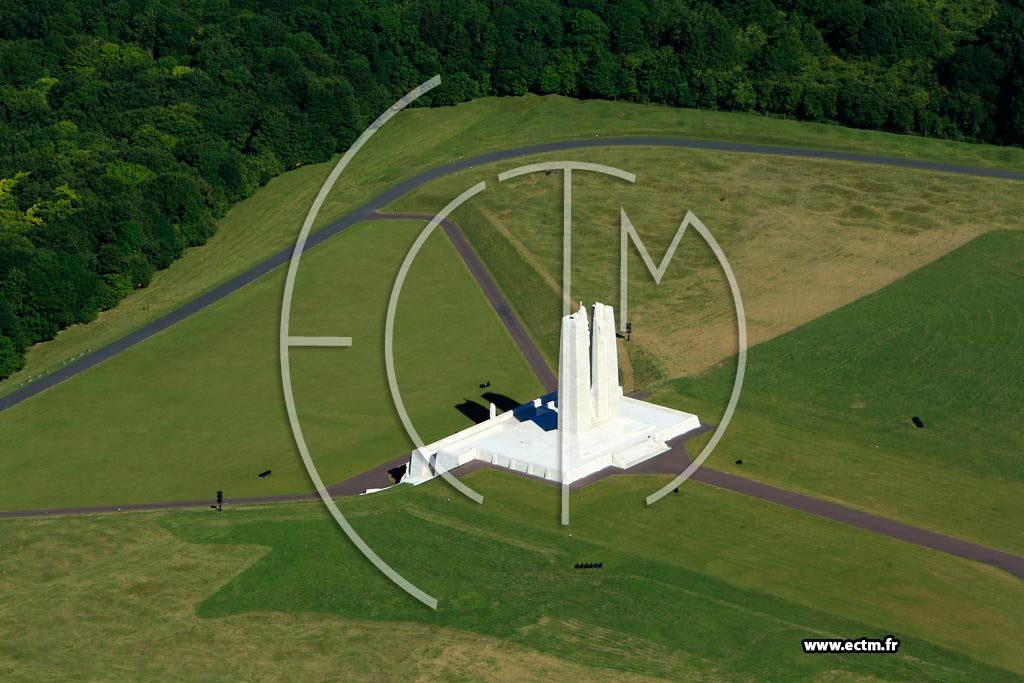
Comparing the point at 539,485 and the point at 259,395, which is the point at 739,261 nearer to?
the point at 539,485

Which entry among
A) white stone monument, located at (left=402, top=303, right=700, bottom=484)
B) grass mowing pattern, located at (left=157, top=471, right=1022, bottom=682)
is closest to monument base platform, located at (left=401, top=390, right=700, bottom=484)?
white stone monument, located at (left=402, top=303, right=700, bottom=484)

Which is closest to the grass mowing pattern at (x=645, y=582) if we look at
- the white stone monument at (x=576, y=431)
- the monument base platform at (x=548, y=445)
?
the monument base platform at (x=548, y=445)

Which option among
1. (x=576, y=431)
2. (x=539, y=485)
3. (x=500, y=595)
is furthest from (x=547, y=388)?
(x=500, y=595)

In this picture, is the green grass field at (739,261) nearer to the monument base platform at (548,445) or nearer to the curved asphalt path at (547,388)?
the curved asphalt path at (547,388)

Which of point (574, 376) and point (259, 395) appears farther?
point (259, 395)

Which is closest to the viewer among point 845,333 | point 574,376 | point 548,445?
point 574,376

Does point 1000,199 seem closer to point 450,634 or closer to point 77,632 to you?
point 450,634

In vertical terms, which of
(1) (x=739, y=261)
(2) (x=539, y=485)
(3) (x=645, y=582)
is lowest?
(3) (x=645, y=582)
